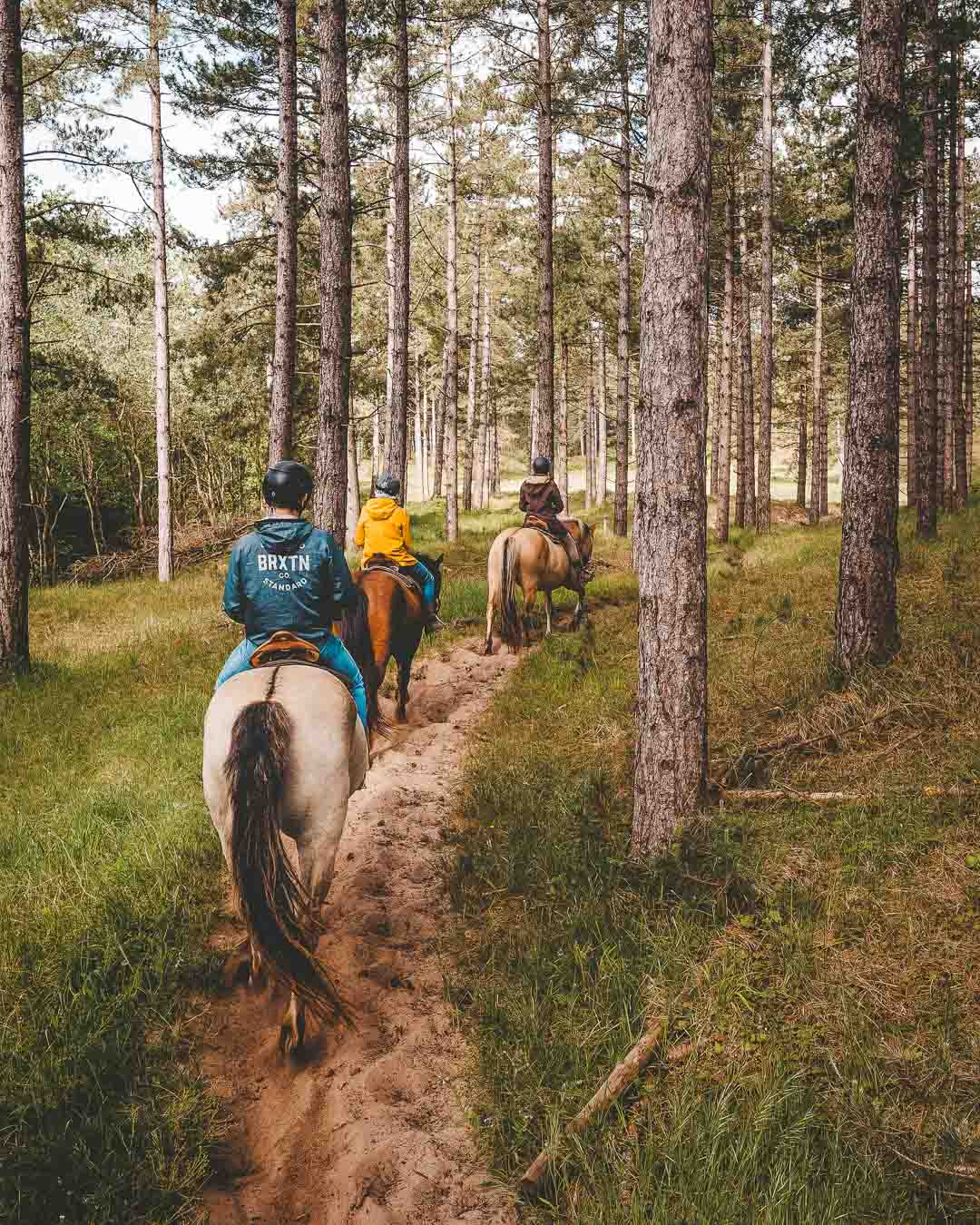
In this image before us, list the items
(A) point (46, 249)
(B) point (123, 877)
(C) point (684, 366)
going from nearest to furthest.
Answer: (C) point (684, 366), (B) point (123, 877), (A) point (46, 249)

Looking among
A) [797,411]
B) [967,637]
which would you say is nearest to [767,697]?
[967,637]

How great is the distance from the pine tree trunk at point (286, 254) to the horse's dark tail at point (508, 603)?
147 inches

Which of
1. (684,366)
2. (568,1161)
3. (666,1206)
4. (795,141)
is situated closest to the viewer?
(666,1206)

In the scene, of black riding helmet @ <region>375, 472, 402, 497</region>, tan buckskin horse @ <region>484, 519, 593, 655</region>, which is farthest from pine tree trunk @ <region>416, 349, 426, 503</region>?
black riding helmet @ <region>375, 472, 402, 497</region>

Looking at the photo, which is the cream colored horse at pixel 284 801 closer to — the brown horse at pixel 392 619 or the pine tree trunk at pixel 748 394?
the brown horse at pixel 392 619

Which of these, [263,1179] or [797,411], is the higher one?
[797,411]

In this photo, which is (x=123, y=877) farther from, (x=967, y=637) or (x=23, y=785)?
(x=967, y=637)

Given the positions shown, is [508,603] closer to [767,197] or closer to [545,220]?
[545,220]

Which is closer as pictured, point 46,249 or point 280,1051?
point 280,1051

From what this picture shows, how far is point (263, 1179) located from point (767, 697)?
5.18 metres

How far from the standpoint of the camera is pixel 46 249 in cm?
1970

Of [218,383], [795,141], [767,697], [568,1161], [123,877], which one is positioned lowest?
[568,1161]

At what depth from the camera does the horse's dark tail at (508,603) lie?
9570 mm

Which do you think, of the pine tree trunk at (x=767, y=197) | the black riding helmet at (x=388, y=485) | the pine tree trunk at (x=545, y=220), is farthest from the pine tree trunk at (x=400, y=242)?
the pine tree trunk at (x=767, y=197)
